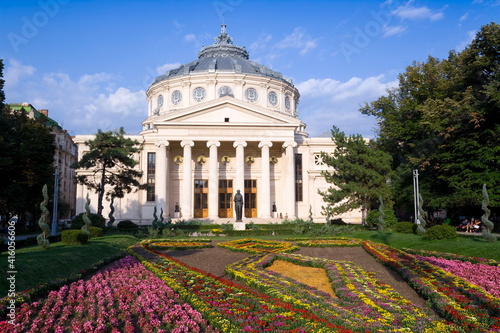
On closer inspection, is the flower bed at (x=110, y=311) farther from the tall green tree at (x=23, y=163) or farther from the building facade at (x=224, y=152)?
the building facade at (x=224, y=152)

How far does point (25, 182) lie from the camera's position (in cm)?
3325

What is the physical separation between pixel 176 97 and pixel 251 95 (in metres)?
10.4

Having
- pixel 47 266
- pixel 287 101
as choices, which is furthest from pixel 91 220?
→ pixel 287 101

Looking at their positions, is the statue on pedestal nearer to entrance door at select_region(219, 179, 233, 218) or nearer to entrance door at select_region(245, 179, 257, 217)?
entrance door at select_region(219, 179, 233, 218)

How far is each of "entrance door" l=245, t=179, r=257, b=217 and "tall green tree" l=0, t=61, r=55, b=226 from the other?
21.4m

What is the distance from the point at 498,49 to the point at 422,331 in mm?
26014

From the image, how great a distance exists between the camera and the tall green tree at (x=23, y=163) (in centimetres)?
3127

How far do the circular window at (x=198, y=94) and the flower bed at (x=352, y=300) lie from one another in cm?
4345

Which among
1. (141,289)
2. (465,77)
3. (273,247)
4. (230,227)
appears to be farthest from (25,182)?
(465,77)

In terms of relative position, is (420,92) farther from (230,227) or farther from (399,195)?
(230,227)

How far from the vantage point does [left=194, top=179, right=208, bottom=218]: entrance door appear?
48219 millimetres

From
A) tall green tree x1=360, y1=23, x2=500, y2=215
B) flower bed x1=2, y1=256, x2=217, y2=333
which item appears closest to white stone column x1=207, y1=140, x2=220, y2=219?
tall green tree x1=360, y1=23, x2=500, y2=215

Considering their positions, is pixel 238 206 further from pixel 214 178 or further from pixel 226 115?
pixel 226 115

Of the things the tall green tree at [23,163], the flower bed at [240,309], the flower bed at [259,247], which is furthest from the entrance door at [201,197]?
the flower bed at [240,309]
